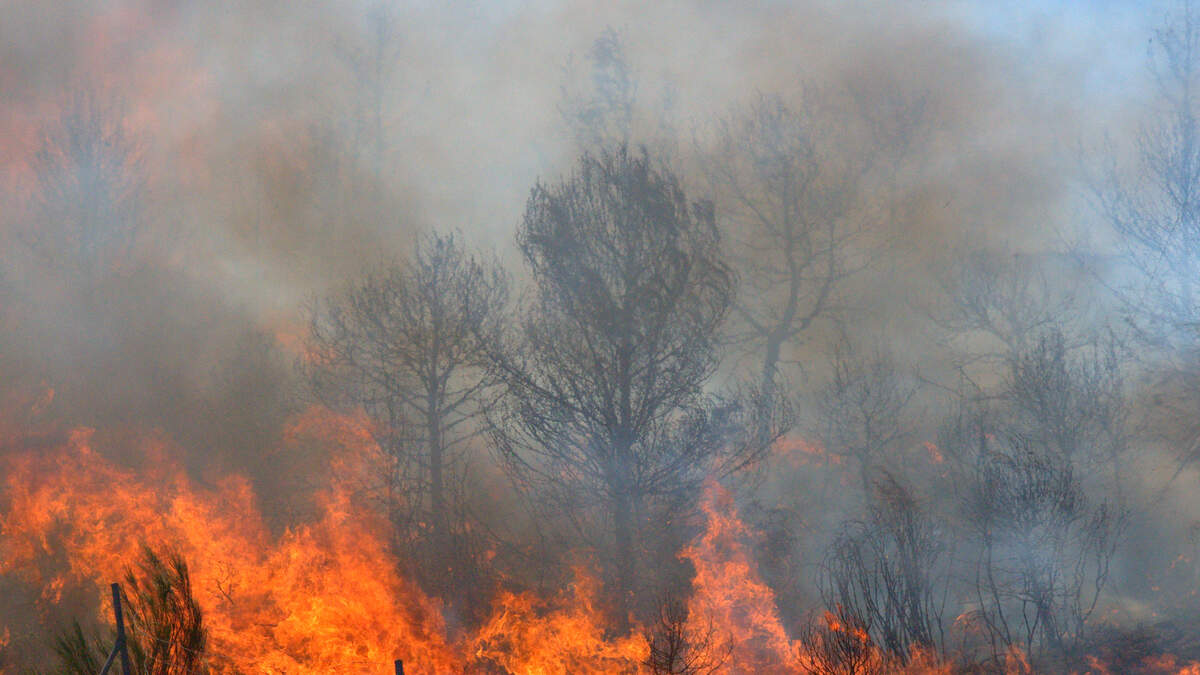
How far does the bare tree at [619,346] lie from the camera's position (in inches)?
629

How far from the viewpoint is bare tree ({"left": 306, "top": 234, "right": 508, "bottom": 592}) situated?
19.5 m

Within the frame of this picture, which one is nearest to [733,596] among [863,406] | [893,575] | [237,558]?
[893,575]

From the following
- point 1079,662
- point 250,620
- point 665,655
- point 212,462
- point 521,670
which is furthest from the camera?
point 212,462

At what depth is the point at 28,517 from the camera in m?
19.8

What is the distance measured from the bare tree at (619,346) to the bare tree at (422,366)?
10.0 feet

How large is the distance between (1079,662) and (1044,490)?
2.62 m

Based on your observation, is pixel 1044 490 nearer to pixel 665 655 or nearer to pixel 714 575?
pixel 714 575

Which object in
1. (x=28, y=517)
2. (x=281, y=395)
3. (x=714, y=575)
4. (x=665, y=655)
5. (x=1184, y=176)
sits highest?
(x=1184, y=176)

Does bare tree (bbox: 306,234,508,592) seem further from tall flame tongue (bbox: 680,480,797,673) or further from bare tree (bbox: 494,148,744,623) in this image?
tall flame tongue (bbox: 680,480,797,673)

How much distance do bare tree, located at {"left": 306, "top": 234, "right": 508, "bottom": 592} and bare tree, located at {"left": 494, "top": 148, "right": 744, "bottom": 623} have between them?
306cm

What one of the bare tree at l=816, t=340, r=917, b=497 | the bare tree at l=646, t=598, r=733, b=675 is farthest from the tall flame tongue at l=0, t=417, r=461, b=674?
the bare tree at l=816, t=340, r=917, b=497

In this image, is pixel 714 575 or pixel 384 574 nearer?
pixel 714 575

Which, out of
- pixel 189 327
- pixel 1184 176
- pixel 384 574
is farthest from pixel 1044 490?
pixel 189 327

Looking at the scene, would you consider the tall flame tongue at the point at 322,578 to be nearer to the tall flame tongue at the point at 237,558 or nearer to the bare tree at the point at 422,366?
the tall flame tongue at the point at 237,558
